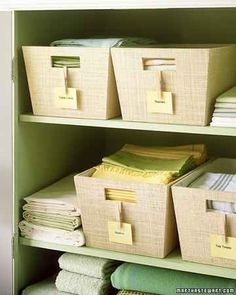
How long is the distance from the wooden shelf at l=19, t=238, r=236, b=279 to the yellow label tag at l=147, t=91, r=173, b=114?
0.40m

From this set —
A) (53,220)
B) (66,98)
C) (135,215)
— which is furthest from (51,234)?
(66,98)

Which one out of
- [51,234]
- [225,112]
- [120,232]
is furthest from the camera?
[51,234]

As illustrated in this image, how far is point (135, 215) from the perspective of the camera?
62.7 inches

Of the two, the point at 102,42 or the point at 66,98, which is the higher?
the point at 102,42

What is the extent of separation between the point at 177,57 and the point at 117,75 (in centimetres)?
18

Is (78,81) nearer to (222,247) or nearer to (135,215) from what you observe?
(135,215)

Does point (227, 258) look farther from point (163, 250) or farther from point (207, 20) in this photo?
point (207, 20)

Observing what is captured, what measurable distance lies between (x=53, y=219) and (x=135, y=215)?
0.28 metres

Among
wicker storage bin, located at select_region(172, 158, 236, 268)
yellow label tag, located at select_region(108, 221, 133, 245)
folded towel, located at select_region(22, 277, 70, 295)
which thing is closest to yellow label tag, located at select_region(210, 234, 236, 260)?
wicker storage bin, located at select_region(172, 158, 236, 268)

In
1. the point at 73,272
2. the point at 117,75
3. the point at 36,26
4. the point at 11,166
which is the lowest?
the point at 73,272

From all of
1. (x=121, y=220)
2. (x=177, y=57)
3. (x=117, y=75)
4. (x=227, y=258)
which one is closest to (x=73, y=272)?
(x=121, y=220)

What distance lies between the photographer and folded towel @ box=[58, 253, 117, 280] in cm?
172

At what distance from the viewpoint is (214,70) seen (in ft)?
4.98

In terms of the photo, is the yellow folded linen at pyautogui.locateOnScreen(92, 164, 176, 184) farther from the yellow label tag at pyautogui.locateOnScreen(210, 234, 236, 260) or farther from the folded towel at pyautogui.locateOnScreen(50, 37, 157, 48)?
the folded towel at pyautogui.locateOnScreen(50, 37, 157, 48)
